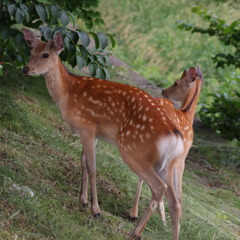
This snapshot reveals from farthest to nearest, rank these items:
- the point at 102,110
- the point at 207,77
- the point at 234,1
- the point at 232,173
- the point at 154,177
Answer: the point at 234,1 → the point at 207,77 → the point at 232,173 → the point at 102,110 → the point at 154,177

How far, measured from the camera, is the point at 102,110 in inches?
231

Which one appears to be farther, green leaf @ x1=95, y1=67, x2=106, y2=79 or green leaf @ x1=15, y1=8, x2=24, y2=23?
green leaf @ x1=95, y1=67, x2=106, y2=79

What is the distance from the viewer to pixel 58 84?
20.1 ft

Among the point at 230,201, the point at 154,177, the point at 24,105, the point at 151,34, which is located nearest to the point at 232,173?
the point at 230,201

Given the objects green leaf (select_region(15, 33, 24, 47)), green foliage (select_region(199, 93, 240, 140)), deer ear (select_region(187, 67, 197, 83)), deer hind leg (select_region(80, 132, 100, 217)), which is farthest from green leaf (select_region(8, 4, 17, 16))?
green foliage (select_region(199, 93, 240, 140))

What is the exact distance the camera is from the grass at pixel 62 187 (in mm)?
5182

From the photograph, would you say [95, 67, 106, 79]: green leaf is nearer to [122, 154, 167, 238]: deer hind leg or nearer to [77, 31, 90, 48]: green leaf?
[77, 31, 90, 48]: green leaf

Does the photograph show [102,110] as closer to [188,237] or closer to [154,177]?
[154,177]

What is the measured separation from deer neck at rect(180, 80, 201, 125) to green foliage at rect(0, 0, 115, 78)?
868 millimetres

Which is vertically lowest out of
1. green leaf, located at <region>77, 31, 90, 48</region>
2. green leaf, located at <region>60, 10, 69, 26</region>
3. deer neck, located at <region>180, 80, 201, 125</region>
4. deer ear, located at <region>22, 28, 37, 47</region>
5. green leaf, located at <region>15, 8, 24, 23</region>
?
deer neck, located at <region>180, 80, 201, 125</region>

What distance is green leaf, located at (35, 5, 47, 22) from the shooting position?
648 cm

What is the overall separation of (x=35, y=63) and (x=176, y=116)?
4.37 feet

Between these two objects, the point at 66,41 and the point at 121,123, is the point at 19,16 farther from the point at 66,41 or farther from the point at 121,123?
the point at 121,123

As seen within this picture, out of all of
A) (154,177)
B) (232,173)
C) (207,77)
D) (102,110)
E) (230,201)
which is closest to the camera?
(154,177)
